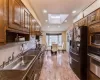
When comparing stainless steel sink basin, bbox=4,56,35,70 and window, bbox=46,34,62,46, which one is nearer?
stainless steel sink basin, bbox=4,56,35,70

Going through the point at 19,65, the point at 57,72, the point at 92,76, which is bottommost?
the point at 57,72

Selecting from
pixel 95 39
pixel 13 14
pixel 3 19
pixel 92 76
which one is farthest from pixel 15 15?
pixel 92 76

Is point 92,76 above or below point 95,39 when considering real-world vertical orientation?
below

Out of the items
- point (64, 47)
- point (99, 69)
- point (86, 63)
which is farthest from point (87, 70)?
point (64, 47)

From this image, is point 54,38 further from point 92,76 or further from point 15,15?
point 15,15

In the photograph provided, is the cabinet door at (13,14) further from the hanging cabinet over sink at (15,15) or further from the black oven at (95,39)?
the black oven at (95,39)

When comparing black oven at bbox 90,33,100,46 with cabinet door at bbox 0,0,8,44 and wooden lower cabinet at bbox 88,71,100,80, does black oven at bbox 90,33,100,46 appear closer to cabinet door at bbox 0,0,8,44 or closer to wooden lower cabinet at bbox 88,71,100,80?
wooden lower cabinet at bbox 88,71,100,80

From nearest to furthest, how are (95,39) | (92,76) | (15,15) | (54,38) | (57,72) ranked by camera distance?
1. (15,15)
2. (95,39)
3. (92,76)
4. (57,72)
5. (54,38)

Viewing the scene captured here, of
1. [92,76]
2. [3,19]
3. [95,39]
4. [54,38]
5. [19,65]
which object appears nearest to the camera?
[3,19]

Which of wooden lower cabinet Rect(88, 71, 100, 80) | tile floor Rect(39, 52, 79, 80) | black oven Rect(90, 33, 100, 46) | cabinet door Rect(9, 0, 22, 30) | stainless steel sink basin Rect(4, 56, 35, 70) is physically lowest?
tile floor Rect(39, 52, 79, 80)

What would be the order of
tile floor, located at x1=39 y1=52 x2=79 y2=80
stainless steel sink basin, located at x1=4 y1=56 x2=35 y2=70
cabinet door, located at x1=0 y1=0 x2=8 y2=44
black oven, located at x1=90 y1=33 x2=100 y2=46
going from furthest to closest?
tile floor, located at x1=39 y1=52 x2=79 y2=80, black oven, located at x1=90 y1=33 x2=100 y2=46, stainless steel sink basin, located at x1=4 y1=56 x2=35 y2=70, cabinet door, located at x1=0 y1=0 x2=8 y2=44

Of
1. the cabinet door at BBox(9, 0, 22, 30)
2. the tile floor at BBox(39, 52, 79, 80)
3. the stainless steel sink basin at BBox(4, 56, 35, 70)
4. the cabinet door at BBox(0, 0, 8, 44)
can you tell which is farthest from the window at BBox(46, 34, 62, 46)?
the cabinet door at BBox(0, 0, 8, 44)

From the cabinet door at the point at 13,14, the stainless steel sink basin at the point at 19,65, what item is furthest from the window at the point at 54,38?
the cabinet door at the point at 13,14

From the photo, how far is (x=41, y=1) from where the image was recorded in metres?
3.65
